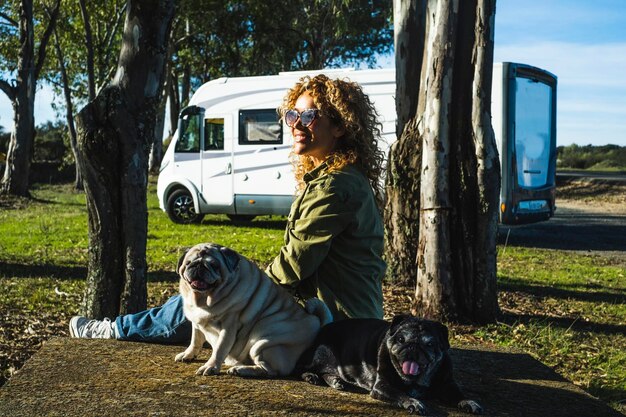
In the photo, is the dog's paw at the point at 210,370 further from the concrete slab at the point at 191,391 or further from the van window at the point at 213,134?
the van window at the point at 213,134

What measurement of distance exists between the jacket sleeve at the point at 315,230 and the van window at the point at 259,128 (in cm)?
1299

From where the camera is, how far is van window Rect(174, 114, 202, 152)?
18016 millimetres

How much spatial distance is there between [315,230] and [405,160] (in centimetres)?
543

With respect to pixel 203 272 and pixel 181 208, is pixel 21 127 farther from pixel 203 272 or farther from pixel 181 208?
pixel 203 272

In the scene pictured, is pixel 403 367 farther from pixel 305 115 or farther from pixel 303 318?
pixel 305 115

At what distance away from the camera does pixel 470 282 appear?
7.65 meters

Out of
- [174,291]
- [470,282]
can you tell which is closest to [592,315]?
[470,282]

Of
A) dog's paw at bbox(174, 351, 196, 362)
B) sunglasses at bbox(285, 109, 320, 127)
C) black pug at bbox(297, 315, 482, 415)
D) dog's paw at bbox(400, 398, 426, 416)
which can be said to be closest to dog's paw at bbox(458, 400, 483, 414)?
black pug at bbox(297, 315, 482, 415)

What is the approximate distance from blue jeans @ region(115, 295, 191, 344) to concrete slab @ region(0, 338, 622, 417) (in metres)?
Answer: 0.12

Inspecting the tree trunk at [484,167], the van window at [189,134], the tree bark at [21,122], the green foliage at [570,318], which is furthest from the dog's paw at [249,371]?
the tree bark at [21,122]

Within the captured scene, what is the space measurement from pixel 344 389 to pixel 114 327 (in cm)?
185

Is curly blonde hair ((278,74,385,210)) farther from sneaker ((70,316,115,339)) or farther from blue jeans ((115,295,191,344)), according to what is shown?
sneaker ((70,316,115,339))

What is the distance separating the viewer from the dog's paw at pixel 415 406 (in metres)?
3.35

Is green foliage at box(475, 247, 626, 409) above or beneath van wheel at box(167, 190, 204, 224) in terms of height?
beneath
